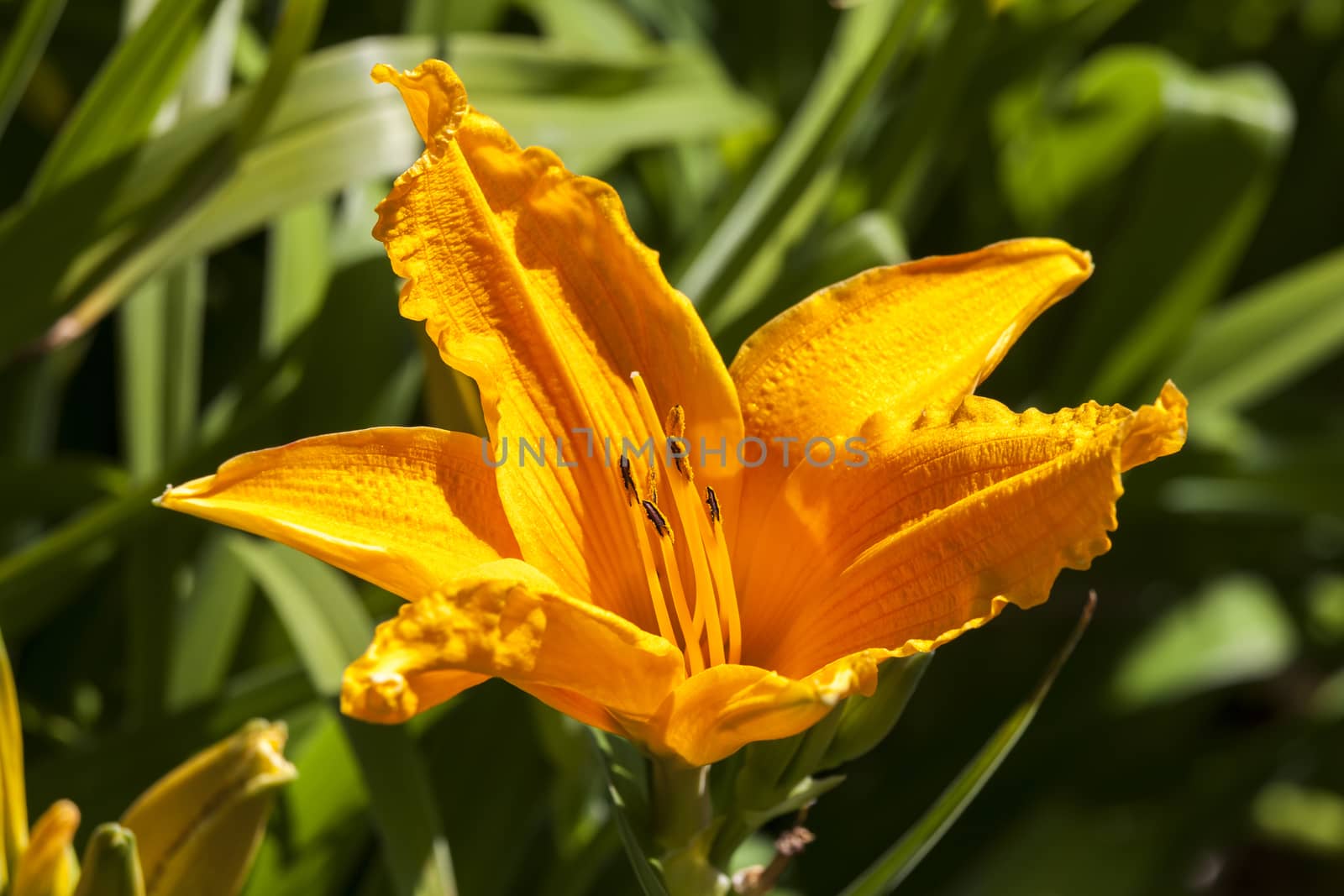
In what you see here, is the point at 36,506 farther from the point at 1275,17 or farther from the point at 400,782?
the point at 1275,17

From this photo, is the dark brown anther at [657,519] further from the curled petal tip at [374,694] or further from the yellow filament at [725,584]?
the curled petal tip at [374,694]

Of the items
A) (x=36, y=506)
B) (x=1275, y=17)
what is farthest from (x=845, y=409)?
(x=1275, y=17)

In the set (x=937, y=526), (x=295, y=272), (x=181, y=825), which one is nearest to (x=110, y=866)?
(x=181, y=825)

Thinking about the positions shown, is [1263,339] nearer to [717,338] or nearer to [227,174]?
[717,338]

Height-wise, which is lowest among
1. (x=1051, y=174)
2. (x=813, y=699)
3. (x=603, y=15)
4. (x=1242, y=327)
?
(x=1242, y=327)

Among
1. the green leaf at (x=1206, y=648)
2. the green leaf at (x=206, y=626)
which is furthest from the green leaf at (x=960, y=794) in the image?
the green leaf at (x=1206, y=648)

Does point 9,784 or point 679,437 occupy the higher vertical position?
point 679,437

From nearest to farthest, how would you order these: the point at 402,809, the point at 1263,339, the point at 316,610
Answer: the point at 402,809 → the point at 316,610 → the point at 1263,339
